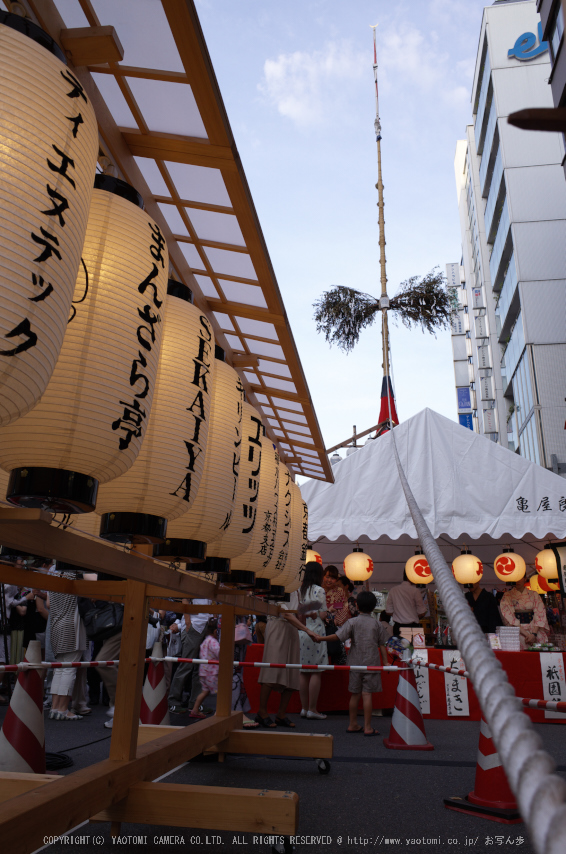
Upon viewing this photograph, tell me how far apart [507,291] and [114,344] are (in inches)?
976

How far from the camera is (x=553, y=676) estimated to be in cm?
762

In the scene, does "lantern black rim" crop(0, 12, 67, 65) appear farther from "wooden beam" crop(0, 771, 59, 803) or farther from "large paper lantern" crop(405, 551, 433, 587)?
"large paper lantern" crop(405, 551, 433, 587)

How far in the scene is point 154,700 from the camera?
5.62 meters

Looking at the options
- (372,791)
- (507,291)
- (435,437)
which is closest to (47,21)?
(372,791)

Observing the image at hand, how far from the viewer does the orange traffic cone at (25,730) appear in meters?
3.70

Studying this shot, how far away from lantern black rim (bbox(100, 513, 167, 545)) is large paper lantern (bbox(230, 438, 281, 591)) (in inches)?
68.7

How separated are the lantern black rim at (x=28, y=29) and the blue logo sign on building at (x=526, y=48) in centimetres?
2741

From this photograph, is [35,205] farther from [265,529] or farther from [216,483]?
[265,529]

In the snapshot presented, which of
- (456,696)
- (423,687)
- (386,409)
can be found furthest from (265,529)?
(386,409)

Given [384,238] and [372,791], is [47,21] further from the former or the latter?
[384,238]

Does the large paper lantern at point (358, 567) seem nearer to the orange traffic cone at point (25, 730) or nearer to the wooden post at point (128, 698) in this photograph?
the orange traffic cone at point (25, 730)

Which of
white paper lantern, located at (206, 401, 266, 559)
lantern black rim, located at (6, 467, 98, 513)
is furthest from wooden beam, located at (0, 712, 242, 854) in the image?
lantern black rim, located at (6, 467, 98, 513)

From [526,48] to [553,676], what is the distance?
24917mm

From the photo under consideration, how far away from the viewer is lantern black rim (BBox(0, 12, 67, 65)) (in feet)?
4.96
